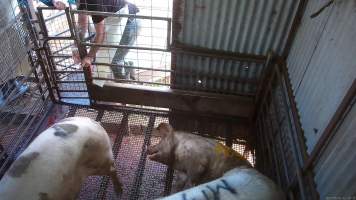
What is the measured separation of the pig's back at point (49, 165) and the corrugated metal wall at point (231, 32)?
4.98 ft

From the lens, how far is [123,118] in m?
4.31

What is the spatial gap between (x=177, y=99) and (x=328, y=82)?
2.04 metres

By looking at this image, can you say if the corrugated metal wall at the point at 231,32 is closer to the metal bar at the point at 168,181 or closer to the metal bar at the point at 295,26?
the metal bar at the point at 295,26

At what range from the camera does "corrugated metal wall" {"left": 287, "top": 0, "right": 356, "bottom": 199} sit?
2.13m

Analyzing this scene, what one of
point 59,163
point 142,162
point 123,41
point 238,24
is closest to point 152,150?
point 142,162

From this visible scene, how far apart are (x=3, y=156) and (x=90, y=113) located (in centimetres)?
112

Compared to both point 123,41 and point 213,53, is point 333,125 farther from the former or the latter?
point 123,41

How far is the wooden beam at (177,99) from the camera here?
420 centimetres

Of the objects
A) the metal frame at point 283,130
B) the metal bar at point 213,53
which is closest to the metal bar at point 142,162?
the metal bar at point 213,53

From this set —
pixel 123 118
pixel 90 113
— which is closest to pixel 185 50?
pixel 123 118

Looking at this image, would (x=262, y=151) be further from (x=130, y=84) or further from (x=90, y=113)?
(x=90, y=113)

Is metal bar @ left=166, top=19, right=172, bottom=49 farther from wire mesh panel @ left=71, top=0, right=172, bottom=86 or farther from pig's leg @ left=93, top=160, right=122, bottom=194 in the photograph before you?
pig's leg @ left=93, top=160, right=122, bottom=194

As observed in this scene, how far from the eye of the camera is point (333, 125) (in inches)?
86.9

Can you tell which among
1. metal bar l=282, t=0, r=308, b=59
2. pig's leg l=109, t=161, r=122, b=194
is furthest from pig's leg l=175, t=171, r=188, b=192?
metal bar l=282, t=0, r=308, b=59
